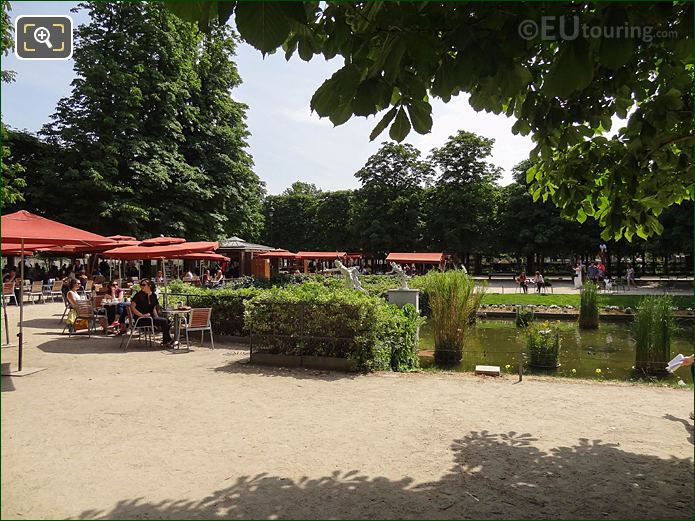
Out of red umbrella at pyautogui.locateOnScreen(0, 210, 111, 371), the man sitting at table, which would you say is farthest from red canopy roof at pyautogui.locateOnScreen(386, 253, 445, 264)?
red umbrella at pyautogui.locateOnScreen(0, 210, 111, 371)

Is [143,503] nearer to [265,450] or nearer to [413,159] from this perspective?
[265,450]

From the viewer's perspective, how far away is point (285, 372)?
832 centimetres

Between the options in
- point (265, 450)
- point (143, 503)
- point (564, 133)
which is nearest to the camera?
point (143, 503)

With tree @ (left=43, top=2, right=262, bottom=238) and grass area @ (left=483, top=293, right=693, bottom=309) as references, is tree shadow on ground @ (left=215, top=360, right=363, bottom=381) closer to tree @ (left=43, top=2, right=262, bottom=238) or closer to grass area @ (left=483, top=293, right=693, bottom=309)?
grass area @ (left=483, top=293, right=693, bottom=309)

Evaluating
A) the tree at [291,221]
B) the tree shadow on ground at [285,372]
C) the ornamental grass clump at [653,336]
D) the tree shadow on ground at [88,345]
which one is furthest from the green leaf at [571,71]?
the tree at [291,221]

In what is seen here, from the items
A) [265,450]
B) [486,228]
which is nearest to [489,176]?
[486,228]

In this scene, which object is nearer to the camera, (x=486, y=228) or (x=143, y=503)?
(x=143, y=503)

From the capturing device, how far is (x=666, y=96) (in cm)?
364

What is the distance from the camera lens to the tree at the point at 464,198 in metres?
45.1

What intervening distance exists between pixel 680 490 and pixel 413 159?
4799cm

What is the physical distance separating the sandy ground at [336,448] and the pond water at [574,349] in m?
2.94

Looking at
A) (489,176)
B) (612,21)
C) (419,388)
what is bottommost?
(419,388)

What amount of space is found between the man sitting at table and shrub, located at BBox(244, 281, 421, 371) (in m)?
2.71

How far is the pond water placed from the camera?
10.7m
